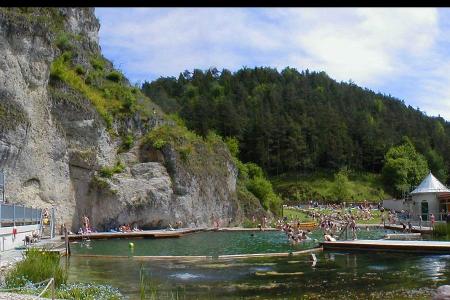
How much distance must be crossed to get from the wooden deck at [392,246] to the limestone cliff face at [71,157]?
27.1m

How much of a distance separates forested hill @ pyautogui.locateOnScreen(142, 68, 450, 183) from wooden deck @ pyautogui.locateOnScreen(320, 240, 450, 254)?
87.0 meters

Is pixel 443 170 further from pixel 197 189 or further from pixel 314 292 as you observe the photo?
pixel 314 292

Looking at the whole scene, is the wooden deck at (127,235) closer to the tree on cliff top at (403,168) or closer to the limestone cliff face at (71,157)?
the limestone cliff face at (71,157)

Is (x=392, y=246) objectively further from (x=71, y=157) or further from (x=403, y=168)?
(x=403, y=168)

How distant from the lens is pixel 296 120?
468 feet

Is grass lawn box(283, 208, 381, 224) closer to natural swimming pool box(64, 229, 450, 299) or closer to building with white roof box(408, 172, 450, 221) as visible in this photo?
building with white roof box(408, 172, 450, 221)

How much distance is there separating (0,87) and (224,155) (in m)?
38.4

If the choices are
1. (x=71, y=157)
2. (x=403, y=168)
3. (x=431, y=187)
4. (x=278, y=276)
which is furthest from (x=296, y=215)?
(x=278, y=276)

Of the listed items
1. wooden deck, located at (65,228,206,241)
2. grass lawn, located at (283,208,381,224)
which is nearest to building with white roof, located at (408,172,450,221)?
grass lawn, located at (283,208,381,224)

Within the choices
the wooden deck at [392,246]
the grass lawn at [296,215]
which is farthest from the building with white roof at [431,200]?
the wooden deck at [392,246]

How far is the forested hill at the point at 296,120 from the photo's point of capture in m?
129

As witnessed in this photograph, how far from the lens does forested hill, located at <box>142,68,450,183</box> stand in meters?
129

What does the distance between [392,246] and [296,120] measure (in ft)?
366

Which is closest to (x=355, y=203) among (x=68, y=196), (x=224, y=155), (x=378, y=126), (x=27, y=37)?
(x=224, y=155)
